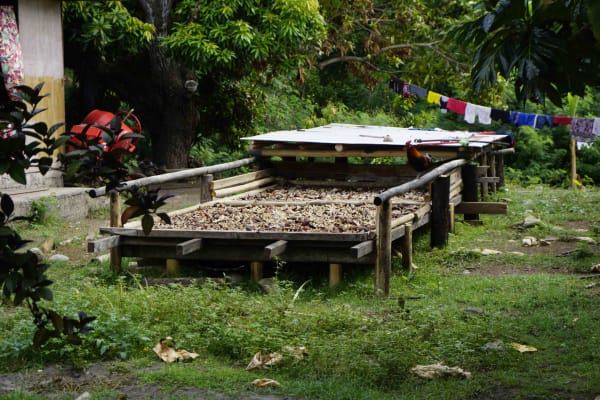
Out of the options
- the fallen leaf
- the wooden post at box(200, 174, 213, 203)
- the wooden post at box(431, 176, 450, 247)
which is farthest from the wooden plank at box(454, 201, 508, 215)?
the fallen leaf

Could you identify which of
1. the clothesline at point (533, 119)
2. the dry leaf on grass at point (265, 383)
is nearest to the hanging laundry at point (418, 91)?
the clothesline at point (533, 119)

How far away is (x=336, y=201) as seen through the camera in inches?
460

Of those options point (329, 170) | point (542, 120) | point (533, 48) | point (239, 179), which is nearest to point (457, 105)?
point (542, 120)

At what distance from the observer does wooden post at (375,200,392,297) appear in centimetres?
852

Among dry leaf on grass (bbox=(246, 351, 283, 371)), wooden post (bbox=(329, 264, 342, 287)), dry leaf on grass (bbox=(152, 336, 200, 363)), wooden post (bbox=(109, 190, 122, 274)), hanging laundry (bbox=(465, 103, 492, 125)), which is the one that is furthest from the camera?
hanging laundry (bbox=(465, 103, 492, 125))

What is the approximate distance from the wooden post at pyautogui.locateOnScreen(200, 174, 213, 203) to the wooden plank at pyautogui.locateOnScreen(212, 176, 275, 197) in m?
0.08

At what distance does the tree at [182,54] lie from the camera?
15.4 m

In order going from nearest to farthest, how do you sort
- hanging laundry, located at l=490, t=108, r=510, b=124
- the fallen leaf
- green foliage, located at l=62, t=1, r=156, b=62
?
1. the fallen leaf
2. green foliage, located at l=62, t=1, r=156, b=62
3. hanging laundry, located at l=490, t=108, r=510, b=124

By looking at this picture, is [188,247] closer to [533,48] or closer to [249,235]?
[249,235]

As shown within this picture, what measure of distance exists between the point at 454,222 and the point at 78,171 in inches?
377

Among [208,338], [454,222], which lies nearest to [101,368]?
[208,338]

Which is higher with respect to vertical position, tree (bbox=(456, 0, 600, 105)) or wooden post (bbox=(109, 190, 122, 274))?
tree (bbox=(456, 0, 600, 105))

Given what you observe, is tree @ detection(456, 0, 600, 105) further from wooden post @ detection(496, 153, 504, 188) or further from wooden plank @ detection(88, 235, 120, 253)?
wooden post @ detection(496, 153, 504, 188)

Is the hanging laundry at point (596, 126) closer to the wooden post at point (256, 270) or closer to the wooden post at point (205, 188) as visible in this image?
the wooden post at point (205, 188)
